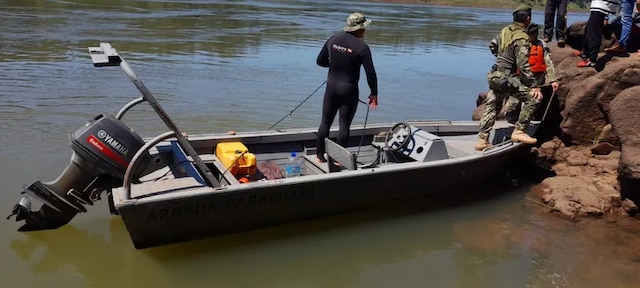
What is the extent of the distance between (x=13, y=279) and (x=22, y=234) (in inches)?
27.1

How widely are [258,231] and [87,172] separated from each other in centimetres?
160

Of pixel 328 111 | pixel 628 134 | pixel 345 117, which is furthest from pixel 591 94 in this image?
pixel 328 111

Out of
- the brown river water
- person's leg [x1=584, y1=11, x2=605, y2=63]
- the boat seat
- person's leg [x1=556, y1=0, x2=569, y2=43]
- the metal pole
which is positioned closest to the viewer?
the metal pole

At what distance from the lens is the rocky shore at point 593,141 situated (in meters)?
6.25

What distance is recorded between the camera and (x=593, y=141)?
7.39m

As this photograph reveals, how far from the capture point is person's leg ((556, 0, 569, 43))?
8.53 meters

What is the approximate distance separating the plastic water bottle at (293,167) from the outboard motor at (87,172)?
1.71 metres

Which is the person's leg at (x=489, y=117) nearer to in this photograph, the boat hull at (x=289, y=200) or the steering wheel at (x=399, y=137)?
the boat hull at (x=289, y=200)

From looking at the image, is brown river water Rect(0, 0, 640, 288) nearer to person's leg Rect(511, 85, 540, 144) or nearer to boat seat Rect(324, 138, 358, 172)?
boat seat Rect(324, 138, 358, 172)

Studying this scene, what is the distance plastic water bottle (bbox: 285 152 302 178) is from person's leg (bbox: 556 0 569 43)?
5155 millimetres

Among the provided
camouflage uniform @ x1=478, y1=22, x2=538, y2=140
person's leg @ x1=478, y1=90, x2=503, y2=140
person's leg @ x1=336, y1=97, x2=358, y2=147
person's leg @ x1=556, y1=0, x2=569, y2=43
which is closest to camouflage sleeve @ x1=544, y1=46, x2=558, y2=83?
camouflage uniform @ x1=478, y1=22, x2=538, y2=140

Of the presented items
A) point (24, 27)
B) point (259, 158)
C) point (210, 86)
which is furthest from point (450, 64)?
point (24, 27)

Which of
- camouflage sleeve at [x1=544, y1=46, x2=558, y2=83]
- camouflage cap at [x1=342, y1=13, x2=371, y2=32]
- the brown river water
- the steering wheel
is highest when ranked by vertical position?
camouflage cap at [x1=342, y1=13, x2=371, y2=32]

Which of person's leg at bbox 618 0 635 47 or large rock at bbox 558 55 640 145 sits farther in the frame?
person's leg at bbox 618 0 635 47
